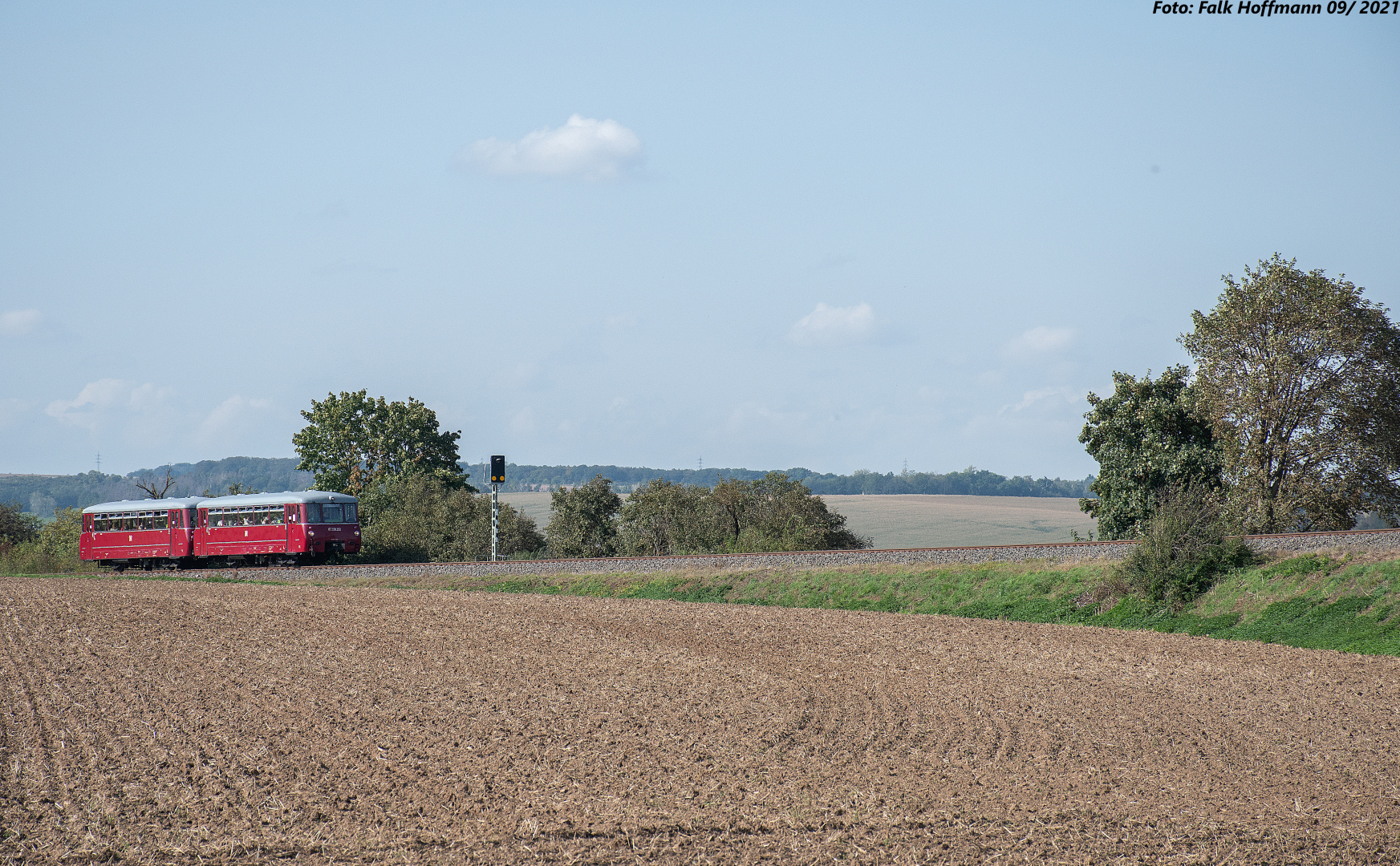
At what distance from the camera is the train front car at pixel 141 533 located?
132 ft

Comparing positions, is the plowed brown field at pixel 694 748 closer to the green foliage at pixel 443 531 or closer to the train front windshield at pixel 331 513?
the train front windshield at pixel 331 513

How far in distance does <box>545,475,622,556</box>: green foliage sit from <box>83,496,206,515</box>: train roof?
16.8 meters

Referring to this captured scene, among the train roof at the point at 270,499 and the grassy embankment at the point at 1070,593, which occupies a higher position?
the train roof at the point at 270,499

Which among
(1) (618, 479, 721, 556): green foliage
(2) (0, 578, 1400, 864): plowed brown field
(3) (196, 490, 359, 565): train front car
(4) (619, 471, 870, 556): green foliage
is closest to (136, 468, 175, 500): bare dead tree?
(3) (196, 490, 359, 565): train front car

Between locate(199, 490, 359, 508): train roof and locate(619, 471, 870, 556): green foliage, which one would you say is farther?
locate(619, 471, 870, 556): green foliage

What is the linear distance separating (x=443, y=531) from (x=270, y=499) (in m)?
13.7

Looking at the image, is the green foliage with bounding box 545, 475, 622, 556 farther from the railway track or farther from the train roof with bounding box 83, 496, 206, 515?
the train roof with bounding box 83, 496, 206, 515

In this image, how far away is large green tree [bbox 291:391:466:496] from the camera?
2625 inches

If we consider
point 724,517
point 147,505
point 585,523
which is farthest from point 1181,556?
point 147,505

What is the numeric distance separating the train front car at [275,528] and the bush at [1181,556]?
88.2 ft

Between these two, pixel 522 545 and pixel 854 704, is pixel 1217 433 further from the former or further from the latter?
pixel 522 545

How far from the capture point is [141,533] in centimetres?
4141

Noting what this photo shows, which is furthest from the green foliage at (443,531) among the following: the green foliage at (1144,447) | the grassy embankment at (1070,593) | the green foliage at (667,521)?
the green foliage at (1144,447)

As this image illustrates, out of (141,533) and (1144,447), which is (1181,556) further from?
(141,533)
